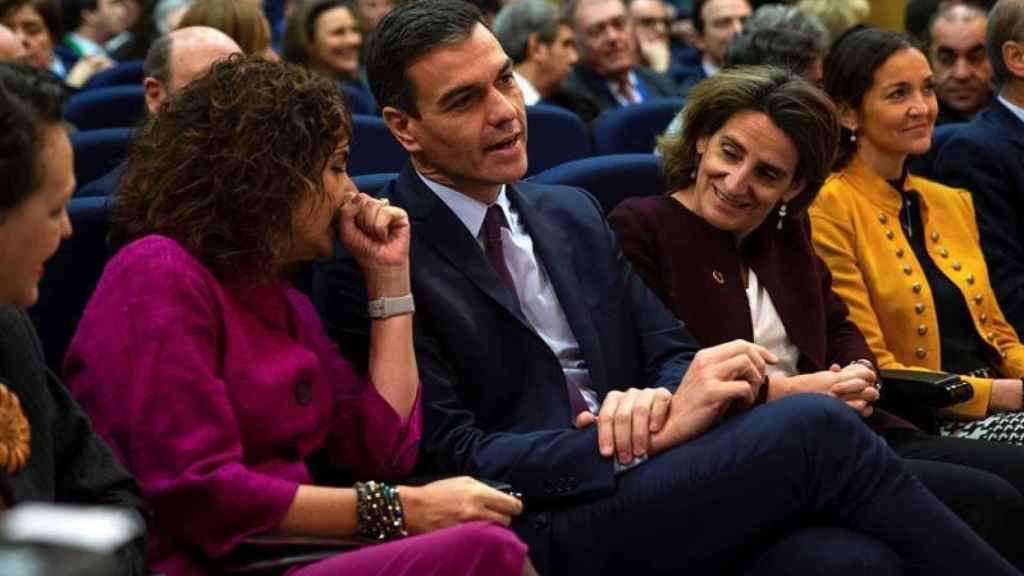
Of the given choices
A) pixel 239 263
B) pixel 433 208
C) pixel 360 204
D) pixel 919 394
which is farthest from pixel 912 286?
pixel 239 263

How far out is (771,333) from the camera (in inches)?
92.7

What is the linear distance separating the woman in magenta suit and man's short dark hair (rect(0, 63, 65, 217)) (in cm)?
30

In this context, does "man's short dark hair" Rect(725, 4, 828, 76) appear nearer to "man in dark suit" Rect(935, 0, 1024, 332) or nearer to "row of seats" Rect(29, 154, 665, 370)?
"man in dark suit" Rect(935, 0, 1024, 332)

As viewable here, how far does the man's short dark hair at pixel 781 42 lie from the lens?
10.4 feet

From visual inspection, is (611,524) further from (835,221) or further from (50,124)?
(835,221)

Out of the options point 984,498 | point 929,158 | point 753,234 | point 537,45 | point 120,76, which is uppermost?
point 753,234

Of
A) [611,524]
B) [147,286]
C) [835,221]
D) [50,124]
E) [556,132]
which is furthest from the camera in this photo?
[556,132]

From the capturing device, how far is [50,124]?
4.48 feet

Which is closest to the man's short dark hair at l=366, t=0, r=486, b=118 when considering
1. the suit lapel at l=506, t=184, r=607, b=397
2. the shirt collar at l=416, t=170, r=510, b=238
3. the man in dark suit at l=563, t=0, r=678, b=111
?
the shirt collar at l=416, t=170, r=510, b=238

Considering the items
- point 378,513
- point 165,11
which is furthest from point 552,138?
point 165,11

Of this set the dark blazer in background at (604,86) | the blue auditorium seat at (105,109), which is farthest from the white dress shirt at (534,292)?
the dark blazer in background at (604,86)

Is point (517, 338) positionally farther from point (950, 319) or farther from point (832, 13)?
point (832, 13)

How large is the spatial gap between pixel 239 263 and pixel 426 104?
0.43 metres

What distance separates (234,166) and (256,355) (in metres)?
0.22
